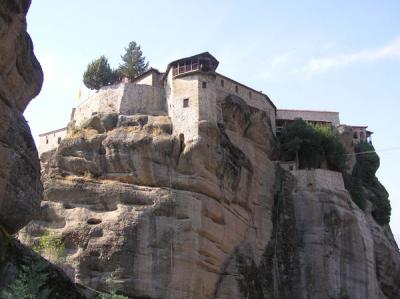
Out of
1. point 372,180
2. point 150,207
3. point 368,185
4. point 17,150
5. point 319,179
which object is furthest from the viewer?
point 372,180

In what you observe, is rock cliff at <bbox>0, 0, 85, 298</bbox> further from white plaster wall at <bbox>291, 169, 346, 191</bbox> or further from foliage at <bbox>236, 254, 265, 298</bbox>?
white plaster wall at <bbox>291, 169, 346, 191</bbox>

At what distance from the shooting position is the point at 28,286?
11.8 meters

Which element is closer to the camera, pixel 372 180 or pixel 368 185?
pixel 368 185

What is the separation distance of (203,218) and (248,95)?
11.1 m

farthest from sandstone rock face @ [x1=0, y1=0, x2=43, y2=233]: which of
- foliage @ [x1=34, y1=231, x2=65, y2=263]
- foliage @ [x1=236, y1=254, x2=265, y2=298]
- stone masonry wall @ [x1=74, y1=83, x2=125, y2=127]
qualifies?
stone masonry wall @ [x1=74, y1=83, x2=125, y2=127]

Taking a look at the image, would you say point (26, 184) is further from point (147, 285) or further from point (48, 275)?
point (147, 285)

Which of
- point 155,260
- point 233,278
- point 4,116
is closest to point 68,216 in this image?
point 155,260

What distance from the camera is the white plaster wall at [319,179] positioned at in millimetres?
40469

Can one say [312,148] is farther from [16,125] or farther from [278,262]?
[16,125]

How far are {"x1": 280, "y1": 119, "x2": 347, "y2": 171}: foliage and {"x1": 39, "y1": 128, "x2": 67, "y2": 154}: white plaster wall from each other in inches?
523

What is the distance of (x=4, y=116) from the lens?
48.3ft

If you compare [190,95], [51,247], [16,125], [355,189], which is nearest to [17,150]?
[16,125]

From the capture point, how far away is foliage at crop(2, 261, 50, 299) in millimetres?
11327

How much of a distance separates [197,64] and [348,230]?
12.0m
